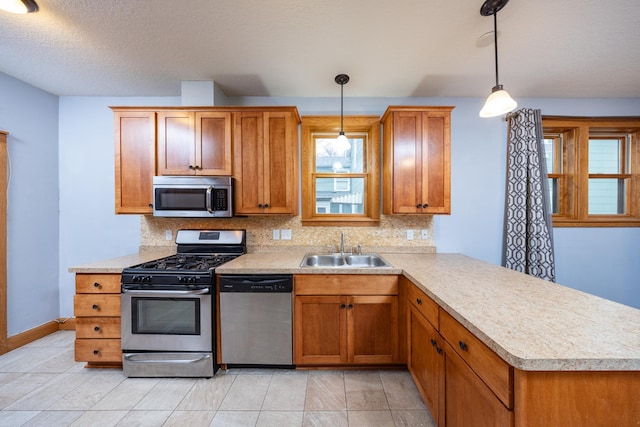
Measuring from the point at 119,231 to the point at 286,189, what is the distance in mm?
2070

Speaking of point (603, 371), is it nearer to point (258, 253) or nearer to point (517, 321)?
point (517, 321)

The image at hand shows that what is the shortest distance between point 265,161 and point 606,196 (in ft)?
12.6

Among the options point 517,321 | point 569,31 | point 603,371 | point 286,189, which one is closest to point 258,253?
point 286,189

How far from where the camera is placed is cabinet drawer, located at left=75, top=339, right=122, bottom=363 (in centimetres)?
212

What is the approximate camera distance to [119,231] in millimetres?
2906

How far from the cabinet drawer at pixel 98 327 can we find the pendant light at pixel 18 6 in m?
2.20

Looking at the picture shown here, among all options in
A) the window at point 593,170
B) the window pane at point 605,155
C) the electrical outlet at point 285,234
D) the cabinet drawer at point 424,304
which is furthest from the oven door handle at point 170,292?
the window pane at point 605,155

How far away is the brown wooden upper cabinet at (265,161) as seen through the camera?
7.99 feet

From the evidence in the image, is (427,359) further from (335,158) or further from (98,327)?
(98,327)

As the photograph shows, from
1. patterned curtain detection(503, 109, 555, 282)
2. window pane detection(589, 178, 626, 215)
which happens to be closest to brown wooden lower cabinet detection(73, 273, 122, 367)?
patterned curtain detection(503, 109, 555, 282)

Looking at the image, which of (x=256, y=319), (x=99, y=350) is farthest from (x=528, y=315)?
(x=99, y=350)

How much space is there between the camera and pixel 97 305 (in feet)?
6.91

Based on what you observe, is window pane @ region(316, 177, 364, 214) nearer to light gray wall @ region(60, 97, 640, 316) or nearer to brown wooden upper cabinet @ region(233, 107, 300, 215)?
brown wooden upper cabinet @ region(233, 107, 300, 215)

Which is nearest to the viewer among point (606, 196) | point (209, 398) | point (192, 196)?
point (209, 398)
